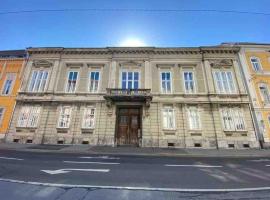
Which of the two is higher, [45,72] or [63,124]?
[45,72]

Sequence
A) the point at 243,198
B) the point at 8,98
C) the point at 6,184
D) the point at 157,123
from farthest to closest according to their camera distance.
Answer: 1. the point at 8,98
2. the point at 157,123
3. the point at 6,184
4. the point at 243,198

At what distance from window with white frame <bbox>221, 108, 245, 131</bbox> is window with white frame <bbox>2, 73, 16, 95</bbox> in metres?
24.7

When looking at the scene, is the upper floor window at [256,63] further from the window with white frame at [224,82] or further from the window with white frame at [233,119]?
the window with white frame at [233,119]

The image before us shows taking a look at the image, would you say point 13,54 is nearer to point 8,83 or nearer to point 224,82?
point 8,83

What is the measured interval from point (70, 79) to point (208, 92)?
16.0 metres

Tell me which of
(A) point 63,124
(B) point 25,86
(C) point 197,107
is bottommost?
(A) point 63,124

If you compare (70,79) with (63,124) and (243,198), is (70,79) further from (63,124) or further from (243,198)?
(243,198)

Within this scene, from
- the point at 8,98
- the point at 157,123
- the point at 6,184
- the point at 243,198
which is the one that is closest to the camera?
the point at 243,198

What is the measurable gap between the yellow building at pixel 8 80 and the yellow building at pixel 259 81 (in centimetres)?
2675

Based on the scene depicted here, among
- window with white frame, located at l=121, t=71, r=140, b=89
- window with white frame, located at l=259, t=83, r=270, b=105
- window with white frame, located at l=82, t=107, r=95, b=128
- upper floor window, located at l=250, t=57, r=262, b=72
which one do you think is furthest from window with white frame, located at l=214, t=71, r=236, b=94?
window with white frame, located at l=82, t=107, r=95, b=128

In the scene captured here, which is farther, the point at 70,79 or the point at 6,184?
the point at 70,79

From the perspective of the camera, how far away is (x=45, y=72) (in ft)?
61.2

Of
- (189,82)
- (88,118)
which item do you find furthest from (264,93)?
(88,118)

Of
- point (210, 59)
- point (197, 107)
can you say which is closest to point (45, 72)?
point (197, 107)
